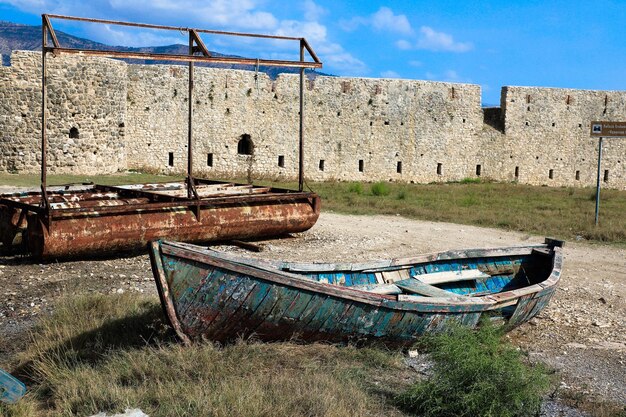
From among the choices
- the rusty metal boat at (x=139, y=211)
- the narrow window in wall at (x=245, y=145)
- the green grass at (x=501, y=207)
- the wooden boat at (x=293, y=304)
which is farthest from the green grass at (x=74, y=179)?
the wooden boat at (x=293, y=304)

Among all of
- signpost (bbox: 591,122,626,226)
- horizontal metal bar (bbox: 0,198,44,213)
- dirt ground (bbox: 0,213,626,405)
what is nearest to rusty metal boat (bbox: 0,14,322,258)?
horizontal metal bar (bbox: 0,198,44,213)

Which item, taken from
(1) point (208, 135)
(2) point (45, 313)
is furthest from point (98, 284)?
(1) point (208, 135)

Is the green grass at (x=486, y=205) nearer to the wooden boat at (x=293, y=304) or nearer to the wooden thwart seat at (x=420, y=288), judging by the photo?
the wooden thwart seat at (x=420, y=288)

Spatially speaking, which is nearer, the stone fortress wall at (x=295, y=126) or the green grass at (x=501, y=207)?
the green grass at (x=501, y=207)

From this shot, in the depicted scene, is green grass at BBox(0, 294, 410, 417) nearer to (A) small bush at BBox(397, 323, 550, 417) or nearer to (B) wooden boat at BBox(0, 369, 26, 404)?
(B) wooden boat at BBox(0, 369, 26, 404)

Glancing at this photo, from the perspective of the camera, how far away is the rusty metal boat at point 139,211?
9211 mm

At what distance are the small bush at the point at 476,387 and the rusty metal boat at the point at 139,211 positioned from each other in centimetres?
571

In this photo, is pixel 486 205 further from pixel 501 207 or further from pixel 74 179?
pixel 74 179

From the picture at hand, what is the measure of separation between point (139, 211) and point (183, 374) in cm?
→ 504

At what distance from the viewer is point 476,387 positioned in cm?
482

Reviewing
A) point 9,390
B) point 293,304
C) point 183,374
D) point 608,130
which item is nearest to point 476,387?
point 293,304

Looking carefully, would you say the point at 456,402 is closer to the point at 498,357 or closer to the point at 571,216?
the point at 498,357

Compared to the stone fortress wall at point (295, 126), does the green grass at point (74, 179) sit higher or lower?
lower

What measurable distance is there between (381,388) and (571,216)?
11.7m
